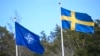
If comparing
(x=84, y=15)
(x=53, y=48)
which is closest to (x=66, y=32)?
(x=53, y=48)

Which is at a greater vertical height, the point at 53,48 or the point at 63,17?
the point at 63,17

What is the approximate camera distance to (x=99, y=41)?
4250 centimetres

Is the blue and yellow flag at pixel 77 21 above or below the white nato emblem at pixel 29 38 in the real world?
above

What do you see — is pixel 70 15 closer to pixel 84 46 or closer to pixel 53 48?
pixel 84 46

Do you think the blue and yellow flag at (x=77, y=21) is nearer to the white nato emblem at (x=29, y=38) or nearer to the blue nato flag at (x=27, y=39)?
the blue nato flag at (x=27, y=39)

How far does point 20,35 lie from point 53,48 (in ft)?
116

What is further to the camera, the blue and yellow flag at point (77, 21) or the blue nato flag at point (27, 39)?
the blue and yellow flag at point (77, 21)

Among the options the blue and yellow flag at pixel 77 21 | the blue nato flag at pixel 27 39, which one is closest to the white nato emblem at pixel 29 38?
the blue nato flag at pixel 27 39

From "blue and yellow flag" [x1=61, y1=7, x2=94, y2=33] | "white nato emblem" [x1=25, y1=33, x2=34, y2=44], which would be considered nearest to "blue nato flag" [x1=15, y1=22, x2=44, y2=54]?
"white nato emblem" [x1=25, y1=33, x2=34, y2=44]

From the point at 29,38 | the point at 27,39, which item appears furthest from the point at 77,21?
the point at 27,39

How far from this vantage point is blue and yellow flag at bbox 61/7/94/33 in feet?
52.1

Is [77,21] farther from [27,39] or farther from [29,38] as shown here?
[27,39]

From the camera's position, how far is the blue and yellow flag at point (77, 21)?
15.9m

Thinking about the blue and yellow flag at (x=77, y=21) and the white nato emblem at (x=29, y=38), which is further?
the blue and yellow flag at (x=77, y=21)
